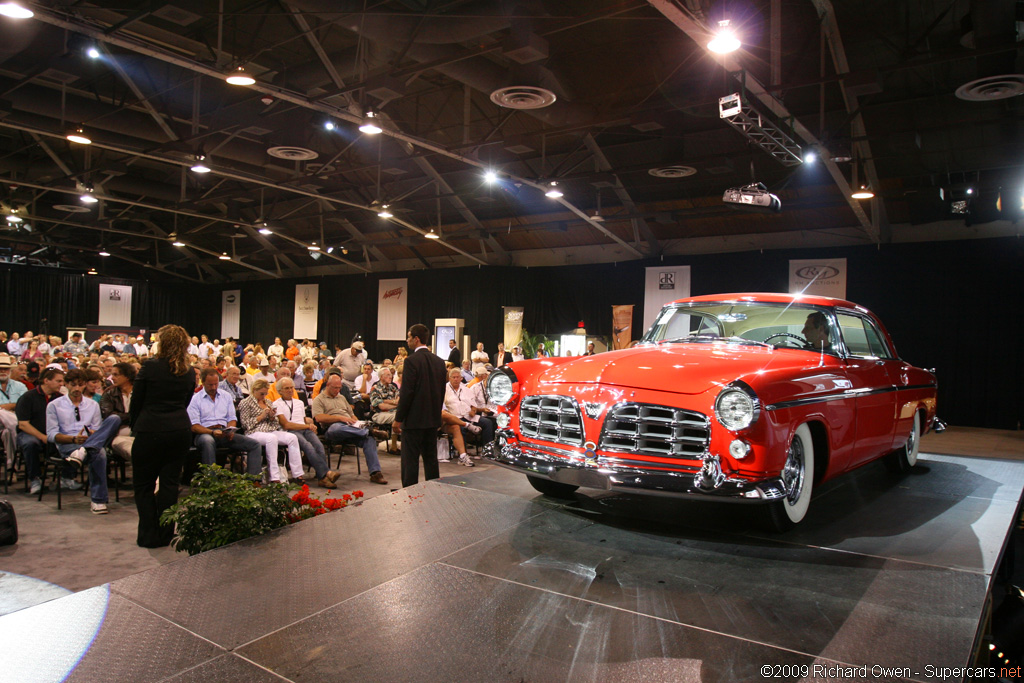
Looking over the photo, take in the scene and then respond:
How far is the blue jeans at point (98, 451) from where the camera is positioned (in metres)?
6.48

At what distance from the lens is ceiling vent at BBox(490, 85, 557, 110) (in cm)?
1009

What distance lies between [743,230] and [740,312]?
579 inches

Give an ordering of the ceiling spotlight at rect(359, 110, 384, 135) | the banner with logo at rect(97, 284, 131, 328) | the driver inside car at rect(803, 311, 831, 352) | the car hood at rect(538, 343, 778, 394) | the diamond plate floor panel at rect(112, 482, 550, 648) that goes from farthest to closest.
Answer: the banner with logo at rect(97, 284, 131, 328), the ceiling spotlight at rect(359, 110, 384, 135), the driver inside car at rect(803, 311, 831, 352), the car hood at rect(538, 343, 778, 394), the diamond plate floor panel at rect(112, 482, 550, 648)

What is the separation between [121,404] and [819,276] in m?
16.1

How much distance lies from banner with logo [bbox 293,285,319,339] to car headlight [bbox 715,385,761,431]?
91.0 feet

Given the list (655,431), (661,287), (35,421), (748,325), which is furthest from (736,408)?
(661,287)

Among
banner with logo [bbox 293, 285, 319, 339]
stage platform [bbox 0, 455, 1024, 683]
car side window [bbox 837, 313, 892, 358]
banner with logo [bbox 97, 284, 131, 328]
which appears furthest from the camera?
banner with logo [bbox 97, 284, 131, 328]

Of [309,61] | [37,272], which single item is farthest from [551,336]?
[37,272]

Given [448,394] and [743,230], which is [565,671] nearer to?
[448,394]

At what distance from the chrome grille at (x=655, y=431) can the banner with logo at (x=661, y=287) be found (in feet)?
52.7

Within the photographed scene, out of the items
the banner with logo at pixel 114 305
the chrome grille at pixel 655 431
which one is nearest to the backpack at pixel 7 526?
the chrome grille at pixel 655 431

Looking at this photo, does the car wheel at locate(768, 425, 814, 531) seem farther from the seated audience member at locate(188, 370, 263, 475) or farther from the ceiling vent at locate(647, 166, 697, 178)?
the ceiling vent at locate(647, 166, 697, 178)

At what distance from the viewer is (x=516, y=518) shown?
4.11m

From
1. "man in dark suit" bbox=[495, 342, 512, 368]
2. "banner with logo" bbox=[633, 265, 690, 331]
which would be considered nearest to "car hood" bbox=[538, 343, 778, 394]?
"banner with logo" bbox=[633, 265, 690, 331]
